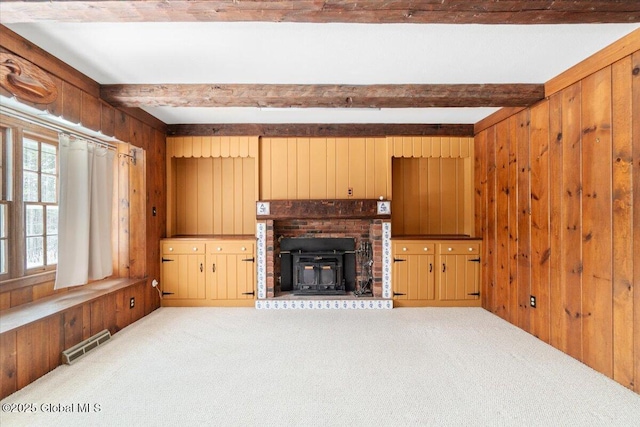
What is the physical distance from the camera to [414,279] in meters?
4.04

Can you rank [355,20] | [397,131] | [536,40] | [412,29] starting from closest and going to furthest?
[355,20]
[412,29]
[536,40]
[397,131]

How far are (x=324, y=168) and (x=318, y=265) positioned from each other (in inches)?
54.5

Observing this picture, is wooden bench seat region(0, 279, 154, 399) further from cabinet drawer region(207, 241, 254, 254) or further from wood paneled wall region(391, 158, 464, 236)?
wood paneled wall region(391, 158, 464, 236)

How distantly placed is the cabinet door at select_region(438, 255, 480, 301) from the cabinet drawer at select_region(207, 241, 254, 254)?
8.76 ft

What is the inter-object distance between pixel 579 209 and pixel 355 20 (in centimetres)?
246

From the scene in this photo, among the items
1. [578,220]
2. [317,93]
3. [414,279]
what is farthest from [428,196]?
[317,93]

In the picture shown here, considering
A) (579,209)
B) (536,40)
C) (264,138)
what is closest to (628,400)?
(579,209)

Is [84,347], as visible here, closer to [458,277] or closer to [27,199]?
[27,199]

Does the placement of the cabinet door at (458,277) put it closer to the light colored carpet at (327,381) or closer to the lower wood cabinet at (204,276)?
the light colored carpet at (327,381)

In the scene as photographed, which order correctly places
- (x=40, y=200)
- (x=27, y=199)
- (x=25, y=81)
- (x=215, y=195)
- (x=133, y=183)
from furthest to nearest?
1. (x=215, y=195)
2. (x=133, y=183)
3. (x=40, y=200)
4. (x=27, y=199)
5. (x=25, y=81)

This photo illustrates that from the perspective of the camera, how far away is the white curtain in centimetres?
Answer: 273

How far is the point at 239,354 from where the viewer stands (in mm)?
2686

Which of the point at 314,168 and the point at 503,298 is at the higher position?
the point at 314,168

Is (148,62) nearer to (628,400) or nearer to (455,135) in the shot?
(455,135)
